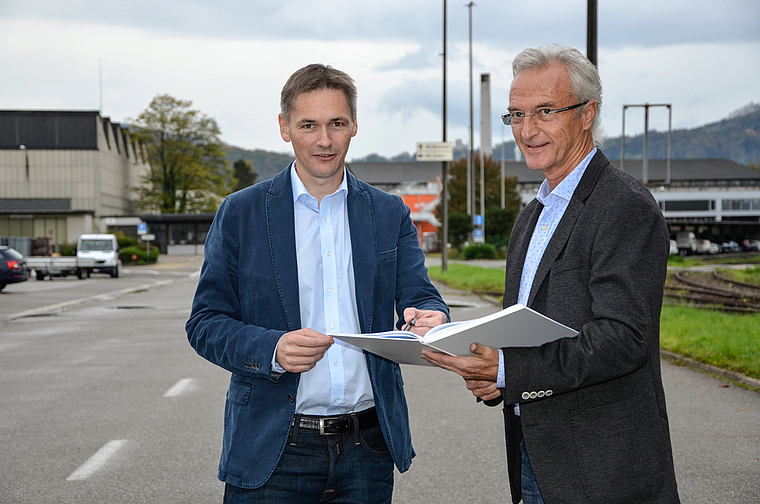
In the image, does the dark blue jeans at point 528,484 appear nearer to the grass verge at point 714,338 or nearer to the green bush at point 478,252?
the grass verge at point 714,338

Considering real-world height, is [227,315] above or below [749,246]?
above

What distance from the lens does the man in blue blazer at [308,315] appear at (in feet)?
8.68

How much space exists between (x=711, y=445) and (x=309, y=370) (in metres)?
4.46

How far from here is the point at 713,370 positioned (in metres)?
9.10

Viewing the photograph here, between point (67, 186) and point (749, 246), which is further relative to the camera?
point (67, 186)

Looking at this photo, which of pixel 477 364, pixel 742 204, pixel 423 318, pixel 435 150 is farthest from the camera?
pixel 742 204

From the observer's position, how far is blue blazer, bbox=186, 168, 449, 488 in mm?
2615

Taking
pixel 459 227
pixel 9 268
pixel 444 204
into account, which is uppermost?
pixel 444 204

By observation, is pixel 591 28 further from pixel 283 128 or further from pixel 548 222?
pixel 548 222

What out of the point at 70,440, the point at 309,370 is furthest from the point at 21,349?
the point at 309,370

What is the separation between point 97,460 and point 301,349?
13.0 feet

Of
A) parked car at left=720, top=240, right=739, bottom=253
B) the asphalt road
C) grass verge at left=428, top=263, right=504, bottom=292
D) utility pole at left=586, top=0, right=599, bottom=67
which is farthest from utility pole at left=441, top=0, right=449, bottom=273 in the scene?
parked car at left=720, top=240, right=739, bottom=253

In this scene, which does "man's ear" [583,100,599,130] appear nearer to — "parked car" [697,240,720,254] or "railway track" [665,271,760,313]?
"railway track" [665,271,760,313]

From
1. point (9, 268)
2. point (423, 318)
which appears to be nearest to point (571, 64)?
point (423, 318)
